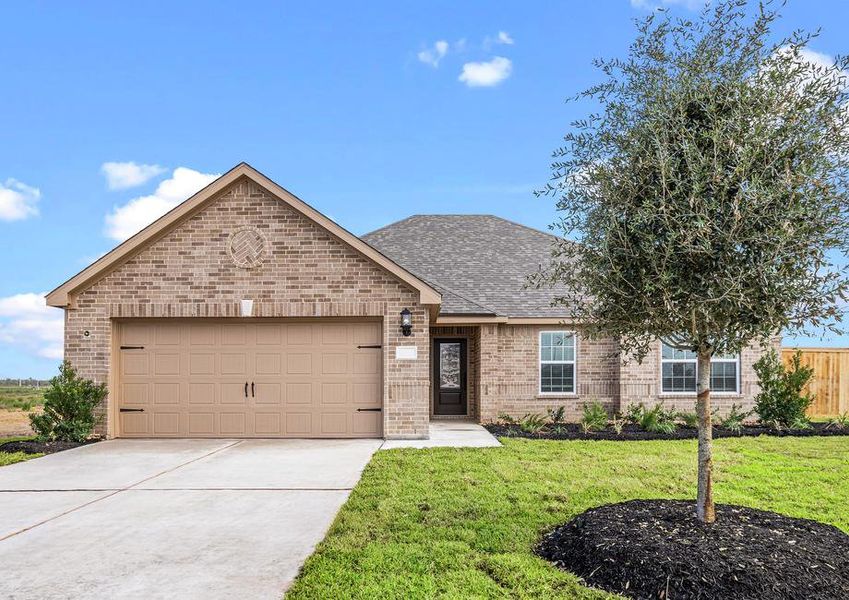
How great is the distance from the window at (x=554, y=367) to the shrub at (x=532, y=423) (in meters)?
1.02

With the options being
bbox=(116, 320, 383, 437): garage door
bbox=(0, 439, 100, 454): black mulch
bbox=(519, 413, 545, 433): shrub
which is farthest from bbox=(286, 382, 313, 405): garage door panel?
bbox=(519, 413, 545, 433): shrub

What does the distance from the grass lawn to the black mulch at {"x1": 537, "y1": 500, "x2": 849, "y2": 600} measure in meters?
0.32

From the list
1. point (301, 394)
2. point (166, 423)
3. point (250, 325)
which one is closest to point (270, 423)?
point (301, 394)

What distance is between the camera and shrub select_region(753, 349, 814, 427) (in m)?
16.4

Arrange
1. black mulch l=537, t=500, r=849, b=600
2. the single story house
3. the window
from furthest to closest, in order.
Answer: the window, the single story house, black mulch l=537, t=500, r=849, b=600

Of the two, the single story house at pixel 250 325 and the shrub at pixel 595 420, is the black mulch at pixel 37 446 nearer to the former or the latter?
the single story house at pixel 250 325

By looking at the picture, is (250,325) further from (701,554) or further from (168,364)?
(701,554)

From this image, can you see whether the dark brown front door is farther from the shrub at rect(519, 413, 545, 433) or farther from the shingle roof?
the shrub at rect(519, 413, 545, 433)

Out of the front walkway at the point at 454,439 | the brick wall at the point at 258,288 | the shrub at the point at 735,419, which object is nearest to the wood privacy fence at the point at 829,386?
the shrub at the point at 735,419

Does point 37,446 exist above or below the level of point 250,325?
below

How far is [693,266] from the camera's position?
19.0ft

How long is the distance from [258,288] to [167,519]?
6.86m

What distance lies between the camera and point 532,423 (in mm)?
15305

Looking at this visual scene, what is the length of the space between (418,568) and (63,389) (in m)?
10.2
